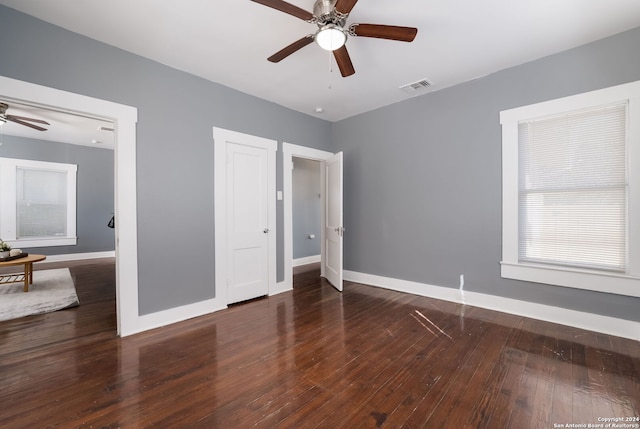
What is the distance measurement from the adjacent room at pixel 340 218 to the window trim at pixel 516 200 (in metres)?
0.02

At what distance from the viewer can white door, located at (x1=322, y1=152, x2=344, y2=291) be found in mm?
4062

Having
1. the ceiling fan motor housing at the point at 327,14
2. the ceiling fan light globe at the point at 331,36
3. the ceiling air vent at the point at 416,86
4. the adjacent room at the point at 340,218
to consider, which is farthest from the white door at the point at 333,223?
the ceiling fan motor housing at the point at 327,14

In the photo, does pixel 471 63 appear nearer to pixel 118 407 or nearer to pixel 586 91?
pixel 586 91

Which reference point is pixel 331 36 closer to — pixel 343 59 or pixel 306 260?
pixel 343 59

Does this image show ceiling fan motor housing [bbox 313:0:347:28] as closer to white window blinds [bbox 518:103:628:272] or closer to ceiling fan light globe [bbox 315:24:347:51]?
ceiling fan light globe [bbox 315:24:347:51]

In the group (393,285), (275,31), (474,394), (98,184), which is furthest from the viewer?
(98,184)

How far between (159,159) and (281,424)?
105 inches

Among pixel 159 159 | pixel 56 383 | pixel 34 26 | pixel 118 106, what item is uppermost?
pixel 34 26

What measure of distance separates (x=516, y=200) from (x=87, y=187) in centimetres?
890

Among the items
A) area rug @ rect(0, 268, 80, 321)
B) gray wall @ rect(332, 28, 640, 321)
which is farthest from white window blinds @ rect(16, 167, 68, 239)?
gray wall @ rect(332, 28, 640, 321)

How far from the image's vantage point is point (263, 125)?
379cm

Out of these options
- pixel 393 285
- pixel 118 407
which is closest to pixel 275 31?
pixel 118 407

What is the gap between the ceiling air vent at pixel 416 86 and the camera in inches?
132

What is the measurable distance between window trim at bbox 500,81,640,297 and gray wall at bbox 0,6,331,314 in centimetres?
323
